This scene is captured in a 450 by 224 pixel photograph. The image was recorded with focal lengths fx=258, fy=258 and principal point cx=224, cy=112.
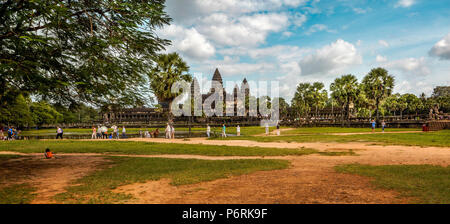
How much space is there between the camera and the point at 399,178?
23.4 feet

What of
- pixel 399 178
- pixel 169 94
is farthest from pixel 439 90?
pixel 399 178

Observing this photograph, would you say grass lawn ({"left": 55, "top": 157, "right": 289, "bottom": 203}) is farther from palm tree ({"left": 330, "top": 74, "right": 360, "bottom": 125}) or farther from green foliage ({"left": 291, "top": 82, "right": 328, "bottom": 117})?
green foliage ({"left": 291, "top": 82, "right": 328, "bottom": 117})

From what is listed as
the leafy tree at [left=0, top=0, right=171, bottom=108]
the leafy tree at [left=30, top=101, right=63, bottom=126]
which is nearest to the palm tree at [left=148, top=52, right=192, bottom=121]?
the leafy tree at [left=0, top=0, right=171, bottom=108]

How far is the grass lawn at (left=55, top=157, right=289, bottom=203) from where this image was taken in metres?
5.87

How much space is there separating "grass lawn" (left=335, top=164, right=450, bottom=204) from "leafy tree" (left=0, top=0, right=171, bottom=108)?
314 inches

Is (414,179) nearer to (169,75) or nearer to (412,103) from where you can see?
(169,75)

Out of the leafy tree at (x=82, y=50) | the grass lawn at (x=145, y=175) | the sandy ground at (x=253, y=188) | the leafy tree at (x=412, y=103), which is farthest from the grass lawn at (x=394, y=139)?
the leafy tree at (x=412, y=103)

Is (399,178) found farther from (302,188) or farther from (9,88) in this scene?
(9,88)

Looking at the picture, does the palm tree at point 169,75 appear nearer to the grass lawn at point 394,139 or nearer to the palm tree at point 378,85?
the grass lawn at point 394,139

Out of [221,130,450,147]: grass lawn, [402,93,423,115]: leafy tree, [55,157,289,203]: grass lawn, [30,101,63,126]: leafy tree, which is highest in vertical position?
[402,93,423,115]: leafy tree

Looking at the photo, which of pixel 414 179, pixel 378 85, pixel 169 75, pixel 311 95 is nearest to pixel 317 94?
pixel 311 95

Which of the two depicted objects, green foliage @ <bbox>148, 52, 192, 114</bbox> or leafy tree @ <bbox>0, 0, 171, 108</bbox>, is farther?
green foliage @ <bbox>148, 52, 192, 114</bbox>

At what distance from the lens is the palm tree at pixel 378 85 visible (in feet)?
170
